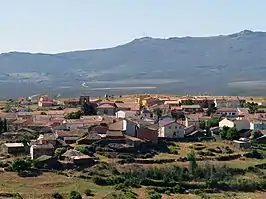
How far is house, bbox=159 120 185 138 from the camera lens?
3569cm

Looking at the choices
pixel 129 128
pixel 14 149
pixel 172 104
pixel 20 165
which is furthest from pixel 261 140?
pixel 172 104

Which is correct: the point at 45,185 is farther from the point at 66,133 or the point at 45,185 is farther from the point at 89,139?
the point at 66,133

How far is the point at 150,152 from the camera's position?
103 ft

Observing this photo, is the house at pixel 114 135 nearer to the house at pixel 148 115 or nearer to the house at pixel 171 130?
the house at pixel 171 130

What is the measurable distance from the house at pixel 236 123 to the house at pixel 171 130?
3883 mm

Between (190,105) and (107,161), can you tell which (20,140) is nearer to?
(107,161)

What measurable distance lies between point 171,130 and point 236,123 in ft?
16.5

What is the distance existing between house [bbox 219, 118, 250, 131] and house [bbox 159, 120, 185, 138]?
388 cm

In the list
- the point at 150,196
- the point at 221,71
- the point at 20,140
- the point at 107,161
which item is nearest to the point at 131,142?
the point at 107,161

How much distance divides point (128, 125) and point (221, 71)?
166 meters

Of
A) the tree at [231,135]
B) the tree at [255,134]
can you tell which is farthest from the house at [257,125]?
the tree at [231,135]

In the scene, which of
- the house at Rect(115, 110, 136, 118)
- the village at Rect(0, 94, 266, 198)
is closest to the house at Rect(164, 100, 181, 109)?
the village at Rect(0, 94, 266, 198)

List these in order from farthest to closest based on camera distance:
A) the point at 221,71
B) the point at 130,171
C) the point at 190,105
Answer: the point at 221,71, the point at 190,105, the point at 130,171

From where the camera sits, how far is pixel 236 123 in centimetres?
3884
